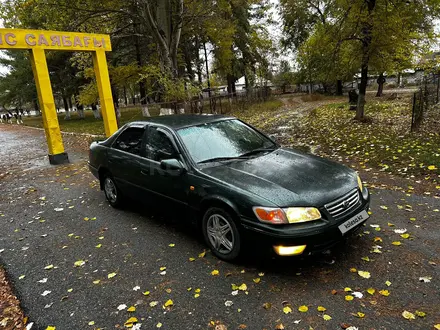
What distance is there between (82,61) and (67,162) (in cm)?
776

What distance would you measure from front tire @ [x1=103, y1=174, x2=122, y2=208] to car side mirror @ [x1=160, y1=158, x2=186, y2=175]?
1.76 metres

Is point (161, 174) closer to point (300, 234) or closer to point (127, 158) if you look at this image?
point (127, 158)

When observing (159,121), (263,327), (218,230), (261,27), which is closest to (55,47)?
(159,121)

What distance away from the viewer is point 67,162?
10.1 meters

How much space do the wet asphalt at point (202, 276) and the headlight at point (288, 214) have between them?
0.43 m

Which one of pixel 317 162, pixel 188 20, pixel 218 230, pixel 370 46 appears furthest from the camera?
pixel 188 20

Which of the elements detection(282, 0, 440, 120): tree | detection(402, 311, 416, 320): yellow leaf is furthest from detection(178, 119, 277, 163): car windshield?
detection(282, 0, 440, 120): tree

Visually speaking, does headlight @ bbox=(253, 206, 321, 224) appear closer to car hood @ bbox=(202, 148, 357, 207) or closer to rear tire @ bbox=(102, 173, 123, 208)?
car hood @ bbox=(202, 148, 357, 207)

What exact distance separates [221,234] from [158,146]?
5.09 ft

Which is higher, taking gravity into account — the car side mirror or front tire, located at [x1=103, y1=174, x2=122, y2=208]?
the car side mirror

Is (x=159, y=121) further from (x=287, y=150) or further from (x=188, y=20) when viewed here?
(x=188, y=20)

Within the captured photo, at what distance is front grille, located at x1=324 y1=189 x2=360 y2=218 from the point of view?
3152 millimetres

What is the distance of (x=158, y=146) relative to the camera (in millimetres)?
4328

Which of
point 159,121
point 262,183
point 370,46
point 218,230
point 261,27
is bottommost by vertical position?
point 218,230
